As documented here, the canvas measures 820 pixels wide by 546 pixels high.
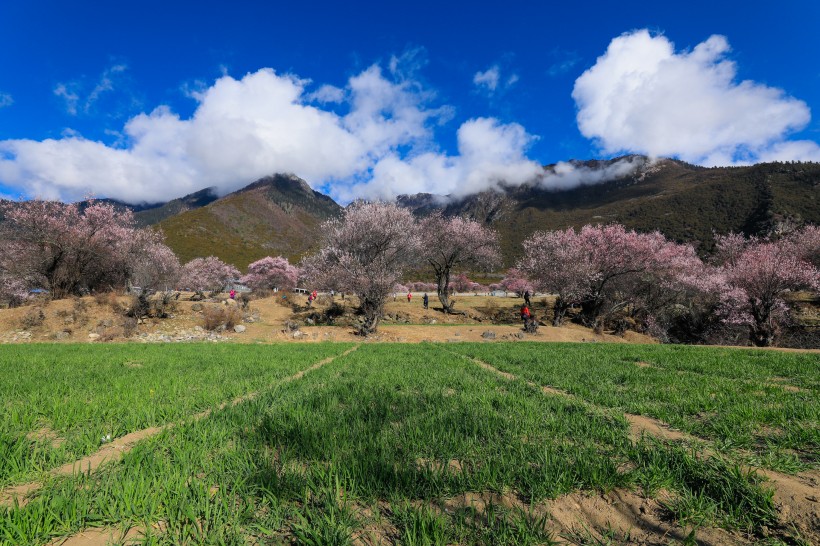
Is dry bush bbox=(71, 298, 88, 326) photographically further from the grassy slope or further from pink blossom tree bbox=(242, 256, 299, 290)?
the grassy slope

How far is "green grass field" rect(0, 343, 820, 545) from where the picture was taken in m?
2.53

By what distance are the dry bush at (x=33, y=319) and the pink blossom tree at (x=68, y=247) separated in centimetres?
586

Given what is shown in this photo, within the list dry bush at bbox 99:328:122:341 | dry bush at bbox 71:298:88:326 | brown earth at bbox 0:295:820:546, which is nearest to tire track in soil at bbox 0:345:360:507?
brown earth at bbox 0:295:820:546

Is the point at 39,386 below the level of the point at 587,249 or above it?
below

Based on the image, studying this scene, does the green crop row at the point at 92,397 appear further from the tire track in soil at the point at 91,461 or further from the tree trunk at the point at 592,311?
the tree trunk at the point at 592,311

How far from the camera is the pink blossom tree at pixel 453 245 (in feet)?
134

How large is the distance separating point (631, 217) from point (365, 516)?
127420 millimetres

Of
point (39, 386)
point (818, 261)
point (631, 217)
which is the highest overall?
point (631, 217)

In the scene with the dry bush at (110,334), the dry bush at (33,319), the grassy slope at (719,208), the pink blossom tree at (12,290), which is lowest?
the dry bush at (110,334)

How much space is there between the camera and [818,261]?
33.3 m

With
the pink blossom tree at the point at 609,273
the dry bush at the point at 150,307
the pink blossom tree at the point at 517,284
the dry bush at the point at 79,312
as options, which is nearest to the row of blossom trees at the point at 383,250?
the pink blossom tree at the point at 609,273

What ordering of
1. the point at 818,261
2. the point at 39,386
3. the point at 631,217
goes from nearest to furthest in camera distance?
the point at 39,386 → the point at 818,261 → the point at 631,217

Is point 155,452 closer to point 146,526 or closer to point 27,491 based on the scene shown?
point 27,491

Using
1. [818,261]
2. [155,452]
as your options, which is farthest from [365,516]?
[818,261]
